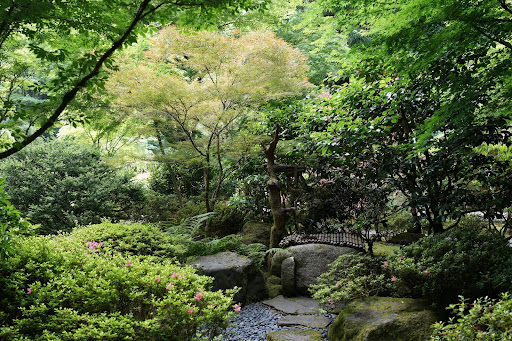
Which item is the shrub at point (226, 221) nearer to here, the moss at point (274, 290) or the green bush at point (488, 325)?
the moss at point (274, 290)

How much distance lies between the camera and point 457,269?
2.99 m

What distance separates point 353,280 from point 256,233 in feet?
9.69

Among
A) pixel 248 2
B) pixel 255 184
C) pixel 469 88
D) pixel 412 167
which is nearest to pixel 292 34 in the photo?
pixel 255 184

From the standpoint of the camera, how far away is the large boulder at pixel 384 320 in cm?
278

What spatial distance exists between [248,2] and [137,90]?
167 inches

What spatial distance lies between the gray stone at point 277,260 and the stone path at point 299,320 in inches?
25.1

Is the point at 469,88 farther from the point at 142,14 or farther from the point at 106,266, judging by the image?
the point at 106,266

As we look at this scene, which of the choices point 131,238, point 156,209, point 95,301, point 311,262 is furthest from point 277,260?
point 156,209

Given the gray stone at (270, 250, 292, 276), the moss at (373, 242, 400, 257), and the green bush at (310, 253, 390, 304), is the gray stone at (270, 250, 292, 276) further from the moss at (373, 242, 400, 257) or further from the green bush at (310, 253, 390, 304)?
the moss at (373, 242, 400, 257)

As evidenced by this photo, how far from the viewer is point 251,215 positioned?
7281 mm

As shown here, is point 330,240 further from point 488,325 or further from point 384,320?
point 488,325

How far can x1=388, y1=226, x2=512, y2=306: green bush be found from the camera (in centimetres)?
286

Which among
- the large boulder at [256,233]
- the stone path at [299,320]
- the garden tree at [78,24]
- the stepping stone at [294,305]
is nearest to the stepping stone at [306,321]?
the stone path at [299,320]

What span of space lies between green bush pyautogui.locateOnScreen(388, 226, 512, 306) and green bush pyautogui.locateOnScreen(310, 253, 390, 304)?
1.10 feet
